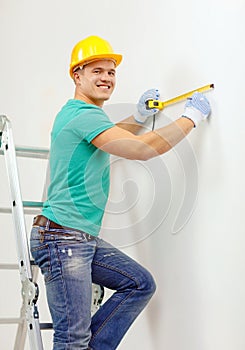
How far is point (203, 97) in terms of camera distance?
2090 millimetres

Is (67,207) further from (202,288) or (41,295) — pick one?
(41,295)

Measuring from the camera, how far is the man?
6.71 ft

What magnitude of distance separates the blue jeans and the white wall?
172 mm

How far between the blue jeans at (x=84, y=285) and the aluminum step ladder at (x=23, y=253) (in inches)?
2.3

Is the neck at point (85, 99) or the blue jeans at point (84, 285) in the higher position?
the neck at point (85, 99)

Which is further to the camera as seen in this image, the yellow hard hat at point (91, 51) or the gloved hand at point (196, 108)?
the yellow hard hat at point (91, 51)

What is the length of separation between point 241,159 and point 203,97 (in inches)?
9.9

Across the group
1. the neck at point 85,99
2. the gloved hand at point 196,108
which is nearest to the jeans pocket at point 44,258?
the neck at point 85,99

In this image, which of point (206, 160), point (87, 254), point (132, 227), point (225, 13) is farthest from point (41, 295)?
point (225, 13)

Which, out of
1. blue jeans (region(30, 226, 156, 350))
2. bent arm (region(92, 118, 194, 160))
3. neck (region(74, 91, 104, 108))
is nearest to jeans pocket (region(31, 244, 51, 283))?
blue jeans (region(30, 226, 156, 350))

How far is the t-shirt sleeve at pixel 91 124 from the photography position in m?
2.05

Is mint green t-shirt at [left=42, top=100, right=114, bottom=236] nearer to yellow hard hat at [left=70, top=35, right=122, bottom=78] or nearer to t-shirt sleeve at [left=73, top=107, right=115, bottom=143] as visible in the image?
t-shirt sleeve at [left=73, top=107, right=115, bottom=143]

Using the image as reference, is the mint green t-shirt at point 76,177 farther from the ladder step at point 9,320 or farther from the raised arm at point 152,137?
the ladder step at point 9,320

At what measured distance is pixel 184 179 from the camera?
225cm
